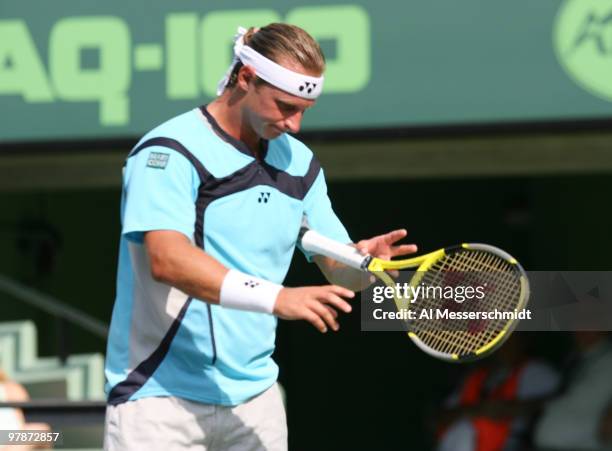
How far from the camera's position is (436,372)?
532 inches

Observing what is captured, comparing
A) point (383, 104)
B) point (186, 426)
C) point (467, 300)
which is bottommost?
point (186, 426)

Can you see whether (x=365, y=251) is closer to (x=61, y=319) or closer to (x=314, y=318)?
(x=314, y=318)

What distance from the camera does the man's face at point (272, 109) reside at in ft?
11.1

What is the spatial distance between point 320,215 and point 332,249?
22cm

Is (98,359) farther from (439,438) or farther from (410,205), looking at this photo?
(410,205)

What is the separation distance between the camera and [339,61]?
7367mm

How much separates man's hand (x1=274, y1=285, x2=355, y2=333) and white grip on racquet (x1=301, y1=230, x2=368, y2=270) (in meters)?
0.36

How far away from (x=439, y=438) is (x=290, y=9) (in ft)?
10.6

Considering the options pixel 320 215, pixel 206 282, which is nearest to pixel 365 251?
pixel 320 215

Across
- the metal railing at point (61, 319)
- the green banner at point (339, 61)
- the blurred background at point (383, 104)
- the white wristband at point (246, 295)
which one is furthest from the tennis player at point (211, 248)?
the metal railing at point (61, 319)

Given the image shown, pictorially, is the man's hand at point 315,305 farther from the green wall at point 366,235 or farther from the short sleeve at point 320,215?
the green wall at point 366,235

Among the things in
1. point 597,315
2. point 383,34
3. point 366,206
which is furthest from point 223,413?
point 366,206

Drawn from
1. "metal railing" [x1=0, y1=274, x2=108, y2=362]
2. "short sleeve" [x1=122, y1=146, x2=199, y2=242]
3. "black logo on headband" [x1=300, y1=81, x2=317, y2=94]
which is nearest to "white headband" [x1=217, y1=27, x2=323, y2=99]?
"black logo on headband" [x1=300, y1=81, x2=317, y2=94]

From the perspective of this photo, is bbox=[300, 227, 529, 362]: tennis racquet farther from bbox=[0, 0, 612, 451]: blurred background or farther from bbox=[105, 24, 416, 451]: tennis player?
bbox=[0, 0, 612, 451]: blurred background
